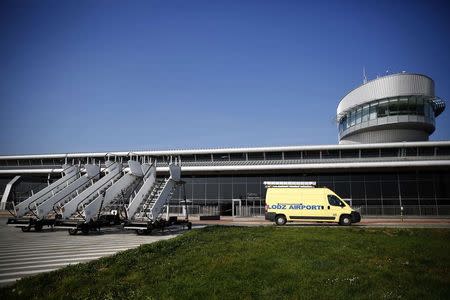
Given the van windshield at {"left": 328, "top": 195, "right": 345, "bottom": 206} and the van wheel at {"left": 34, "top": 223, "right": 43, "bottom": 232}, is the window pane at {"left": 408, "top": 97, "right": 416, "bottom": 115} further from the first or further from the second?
the van wheel at {"left": 34, "top": 223, "right": 43, "bottom": 232}

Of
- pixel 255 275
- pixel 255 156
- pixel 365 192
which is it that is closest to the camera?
pixel 255 275

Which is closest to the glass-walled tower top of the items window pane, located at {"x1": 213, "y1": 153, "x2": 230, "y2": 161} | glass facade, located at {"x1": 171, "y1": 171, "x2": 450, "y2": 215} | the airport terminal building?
the airport terminal building

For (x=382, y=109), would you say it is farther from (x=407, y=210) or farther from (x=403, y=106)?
(x=407, y=210)

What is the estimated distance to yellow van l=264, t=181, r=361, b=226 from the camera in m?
24.6

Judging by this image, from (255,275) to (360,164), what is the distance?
102 feet

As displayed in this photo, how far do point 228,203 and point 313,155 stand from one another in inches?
503

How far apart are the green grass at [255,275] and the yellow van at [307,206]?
13189 mm

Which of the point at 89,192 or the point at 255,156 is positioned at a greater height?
the point at 255,156

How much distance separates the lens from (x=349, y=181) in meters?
37.5

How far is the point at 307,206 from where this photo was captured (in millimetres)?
24969

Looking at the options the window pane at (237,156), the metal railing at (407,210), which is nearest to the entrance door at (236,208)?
the window pane at (237,156)

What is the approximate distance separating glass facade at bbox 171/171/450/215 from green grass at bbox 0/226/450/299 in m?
26.6

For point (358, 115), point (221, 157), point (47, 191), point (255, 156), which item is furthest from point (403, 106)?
point (47, 191)

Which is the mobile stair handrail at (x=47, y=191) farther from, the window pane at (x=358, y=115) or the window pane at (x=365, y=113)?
the window pane at (x=358, y=115)
